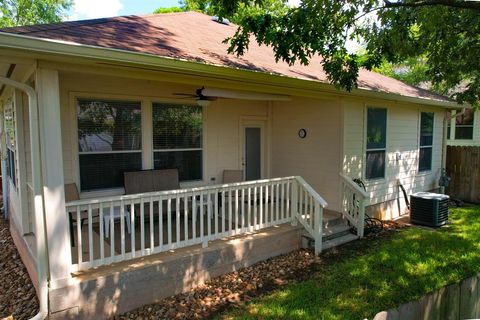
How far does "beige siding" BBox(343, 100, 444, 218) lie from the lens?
7.22 metres

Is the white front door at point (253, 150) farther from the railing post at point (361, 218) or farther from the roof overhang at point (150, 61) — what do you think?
the railing post at point (361, 218)

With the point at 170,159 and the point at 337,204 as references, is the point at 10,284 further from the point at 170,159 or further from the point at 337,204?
the point at 337,204

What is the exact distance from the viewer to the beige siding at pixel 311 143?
707cm

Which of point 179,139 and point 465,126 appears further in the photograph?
point 465,126

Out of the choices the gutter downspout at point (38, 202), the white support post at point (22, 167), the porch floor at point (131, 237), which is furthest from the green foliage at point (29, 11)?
the gutter downspout at point (38, 202)

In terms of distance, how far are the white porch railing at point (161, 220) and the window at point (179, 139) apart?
959 mm

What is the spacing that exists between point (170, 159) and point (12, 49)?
11.9ft

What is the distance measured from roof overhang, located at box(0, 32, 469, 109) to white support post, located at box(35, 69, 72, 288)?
1.25 ft

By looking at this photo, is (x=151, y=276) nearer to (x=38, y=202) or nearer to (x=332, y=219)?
(x=38, y=202)

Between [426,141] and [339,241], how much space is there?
5522 millimetres

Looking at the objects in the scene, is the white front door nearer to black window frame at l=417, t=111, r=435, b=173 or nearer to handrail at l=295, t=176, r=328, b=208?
handrail at l=295, t=176, r=328, b=208

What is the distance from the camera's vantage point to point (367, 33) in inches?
248

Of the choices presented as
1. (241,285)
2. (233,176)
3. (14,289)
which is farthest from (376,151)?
(14,289)

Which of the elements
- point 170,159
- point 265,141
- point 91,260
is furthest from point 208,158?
point 91,260
